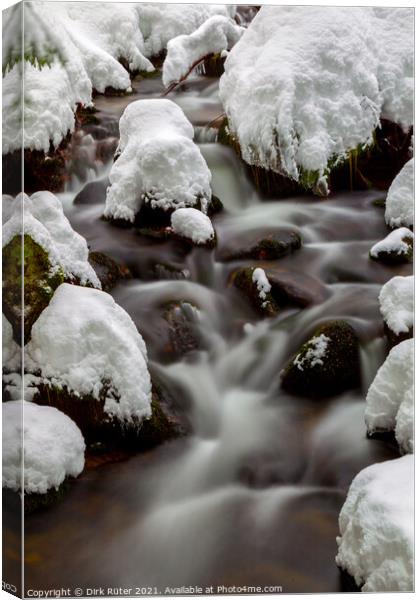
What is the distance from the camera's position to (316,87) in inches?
139

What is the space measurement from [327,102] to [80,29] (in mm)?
1094

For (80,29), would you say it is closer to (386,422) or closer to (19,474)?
(19,474)

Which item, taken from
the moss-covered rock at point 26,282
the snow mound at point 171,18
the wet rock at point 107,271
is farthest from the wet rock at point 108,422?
the snow mound at point 171,18

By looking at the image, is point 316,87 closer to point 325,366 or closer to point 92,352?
point 325,366

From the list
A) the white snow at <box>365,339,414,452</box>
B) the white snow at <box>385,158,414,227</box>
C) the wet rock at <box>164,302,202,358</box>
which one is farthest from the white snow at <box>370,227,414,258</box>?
the wet rock at <box>164,302,202,358</box>

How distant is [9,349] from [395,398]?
4.97ft

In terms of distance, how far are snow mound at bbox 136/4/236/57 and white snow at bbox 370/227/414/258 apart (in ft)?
3.58

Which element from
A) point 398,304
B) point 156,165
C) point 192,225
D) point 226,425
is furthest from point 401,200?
point 226,425

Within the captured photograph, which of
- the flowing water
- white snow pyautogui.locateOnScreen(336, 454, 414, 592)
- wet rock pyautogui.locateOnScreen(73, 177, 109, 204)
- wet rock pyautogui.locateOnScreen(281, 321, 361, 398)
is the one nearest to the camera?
white snow pyautogui.locateOnScreen(336, 454, 414, 592)

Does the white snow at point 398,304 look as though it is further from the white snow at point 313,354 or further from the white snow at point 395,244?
the white snow at point 313,354

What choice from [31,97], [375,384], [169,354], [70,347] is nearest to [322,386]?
[375,384]

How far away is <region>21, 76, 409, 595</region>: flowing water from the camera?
9.75 feet

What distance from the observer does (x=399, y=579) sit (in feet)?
9.89

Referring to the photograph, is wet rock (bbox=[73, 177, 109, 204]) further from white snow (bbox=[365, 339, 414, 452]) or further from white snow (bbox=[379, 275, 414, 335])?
white snow (bbox=[365, 339, 414, 452])
